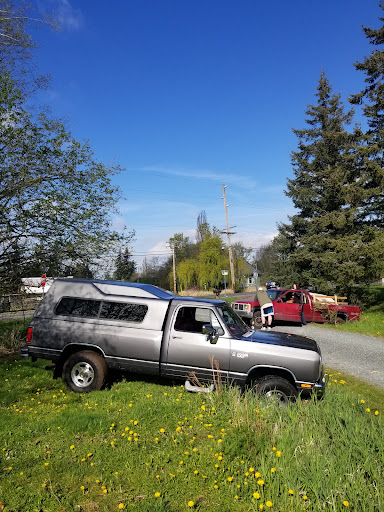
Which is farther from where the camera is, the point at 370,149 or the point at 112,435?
the point at 370,149

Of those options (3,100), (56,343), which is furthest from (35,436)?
Result: (3,100)

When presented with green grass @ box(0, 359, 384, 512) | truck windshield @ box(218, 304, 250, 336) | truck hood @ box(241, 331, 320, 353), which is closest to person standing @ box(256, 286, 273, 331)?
truck windshield @ box(218, 304, 250, 336)

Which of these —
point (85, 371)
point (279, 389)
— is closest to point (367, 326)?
point (279, 389)

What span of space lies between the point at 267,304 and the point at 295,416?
842cm

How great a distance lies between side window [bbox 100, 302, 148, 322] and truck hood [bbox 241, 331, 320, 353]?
1809 millimetres

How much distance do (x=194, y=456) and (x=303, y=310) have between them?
11973 millimetres

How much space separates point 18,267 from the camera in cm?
956

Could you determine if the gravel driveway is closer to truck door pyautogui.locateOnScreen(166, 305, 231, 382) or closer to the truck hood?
the truck hood

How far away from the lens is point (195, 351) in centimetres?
528

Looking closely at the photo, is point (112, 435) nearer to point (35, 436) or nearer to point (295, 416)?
point (35, 436)

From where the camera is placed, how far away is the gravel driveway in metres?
7.46

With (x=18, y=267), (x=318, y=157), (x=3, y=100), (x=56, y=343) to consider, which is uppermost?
(x=318, y=157)

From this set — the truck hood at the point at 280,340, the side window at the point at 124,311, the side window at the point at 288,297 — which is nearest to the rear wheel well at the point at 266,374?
the truck hood at the point at 280,340

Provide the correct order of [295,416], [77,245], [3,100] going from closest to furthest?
[295,416] < [3,100] < [77,245]
